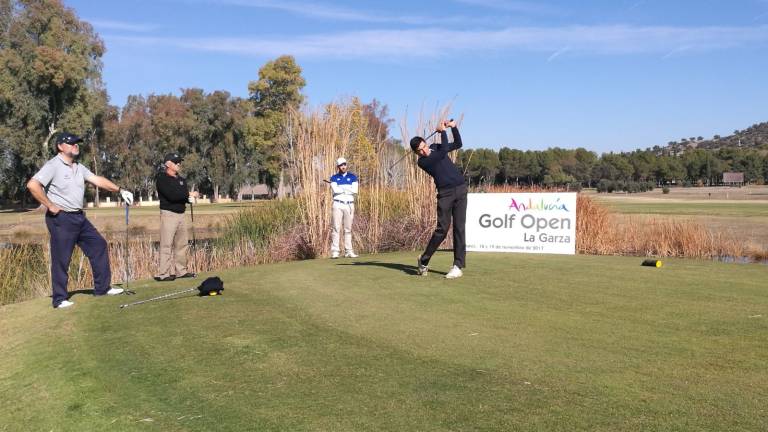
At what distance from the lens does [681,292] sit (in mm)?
7773

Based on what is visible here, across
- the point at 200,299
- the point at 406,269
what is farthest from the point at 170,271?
the point at 406,269

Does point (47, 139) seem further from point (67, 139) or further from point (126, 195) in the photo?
point (67, 139)

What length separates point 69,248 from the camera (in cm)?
793

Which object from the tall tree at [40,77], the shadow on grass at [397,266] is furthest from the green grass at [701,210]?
the tall tree at [40,77]

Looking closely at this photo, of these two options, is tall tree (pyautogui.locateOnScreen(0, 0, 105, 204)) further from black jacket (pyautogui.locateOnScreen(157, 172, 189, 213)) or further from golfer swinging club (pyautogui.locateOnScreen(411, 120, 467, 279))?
golfer swinging club (pyautogui.locateOnScreen(411, 120, 467, 279))

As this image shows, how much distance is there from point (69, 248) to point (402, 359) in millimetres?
5053

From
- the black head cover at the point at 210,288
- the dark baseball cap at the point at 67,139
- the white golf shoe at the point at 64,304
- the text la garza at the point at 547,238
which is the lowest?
the white golf shoe at the point at 64,304

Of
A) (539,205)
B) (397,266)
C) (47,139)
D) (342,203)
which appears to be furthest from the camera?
(47,139)

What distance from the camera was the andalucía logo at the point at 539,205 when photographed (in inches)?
524

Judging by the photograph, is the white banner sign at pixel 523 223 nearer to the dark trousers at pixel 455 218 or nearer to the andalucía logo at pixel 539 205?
the andalucía logo at pixel 539 205

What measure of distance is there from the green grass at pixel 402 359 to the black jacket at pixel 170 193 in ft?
6.77

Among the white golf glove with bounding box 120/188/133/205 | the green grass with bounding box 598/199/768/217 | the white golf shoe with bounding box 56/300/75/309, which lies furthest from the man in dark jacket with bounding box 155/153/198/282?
the green grass with bounding box 598/199/768/217

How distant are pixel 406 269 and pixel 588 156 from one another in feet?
428

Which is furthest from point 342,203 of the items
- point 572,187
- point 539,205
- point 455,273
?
point 572,187
